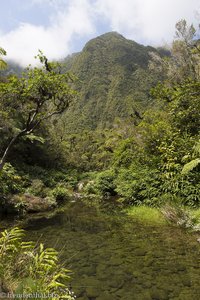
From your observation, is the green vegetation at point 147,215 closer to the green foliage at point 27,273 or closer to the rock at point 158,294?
the rock at point 158,294

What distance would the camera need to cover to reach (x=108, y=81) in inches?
5394

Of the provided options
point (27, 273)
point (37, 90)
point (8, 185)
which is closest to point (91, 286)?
point (27, 273)

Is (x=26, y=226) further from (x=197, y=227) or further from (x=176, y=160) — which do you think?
(x=176, y=160)

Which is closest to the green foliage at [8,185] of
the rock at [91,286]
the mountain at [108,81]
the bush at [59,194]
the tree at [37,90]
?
the bush at [59,194]

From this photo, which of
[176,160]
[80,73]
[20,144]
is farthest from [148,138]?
[80,73]

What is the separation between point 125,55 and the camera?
149875 millimetres

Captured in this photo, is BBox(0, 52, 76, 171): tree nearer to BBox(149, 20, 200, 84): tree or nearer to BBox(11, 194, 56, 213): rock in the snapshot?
BBox(11, 194, 56, 213): rock

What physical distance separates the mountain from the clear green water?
74076 millimetres

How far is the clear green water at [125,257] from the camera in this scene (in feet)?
21.0

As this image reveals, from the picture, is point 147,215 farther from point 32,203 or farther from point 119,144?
point 119,144

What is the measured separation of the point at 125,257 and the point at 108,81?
436 ft

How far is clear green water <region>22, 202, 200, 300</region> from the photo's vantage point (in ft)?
21.0

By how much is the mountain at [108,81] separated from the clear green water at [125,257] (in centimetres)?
7408

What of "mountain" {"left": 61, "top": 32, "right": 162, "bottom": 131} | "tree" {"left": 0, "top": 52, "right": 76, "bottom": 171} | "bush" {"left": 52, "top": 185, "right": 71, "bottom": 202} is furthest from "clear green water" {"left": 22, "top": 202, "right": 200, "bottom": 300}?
"mountain" {"left": 61, "top": 32, "right": 162, "bottom": 131}
